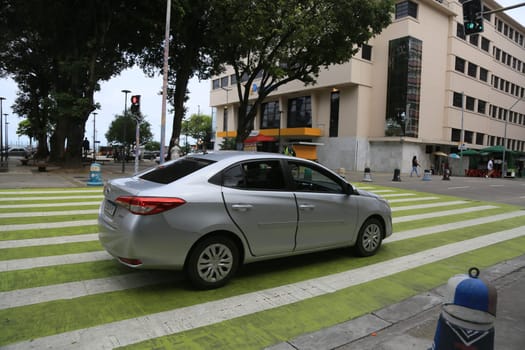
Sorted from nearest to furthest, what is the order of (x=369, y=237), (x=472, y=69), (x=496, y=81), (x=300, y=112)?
(x=369, y=237)
(x=472, y=69)
(x=300, y=112)
(x=496, y=81)

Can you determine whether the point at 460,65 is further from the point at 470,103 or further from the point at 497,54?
the point at 497,54

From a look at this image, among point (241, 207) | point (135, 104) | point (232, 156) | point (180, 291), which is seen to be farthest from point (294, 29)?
point (180, 291)

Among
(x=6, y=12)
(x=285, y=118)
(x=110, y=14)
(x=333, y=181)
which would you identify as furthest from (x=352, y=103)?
(x=333, y=181)

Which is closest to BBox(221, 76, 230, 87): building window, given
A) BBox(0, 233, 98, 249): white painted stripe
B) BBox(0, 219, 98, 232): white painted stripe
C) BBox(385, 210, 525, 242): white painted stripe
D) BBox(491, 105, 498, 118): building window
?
BBox(491, 105, 498, 118): building window

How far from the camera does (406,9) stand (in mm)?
37500

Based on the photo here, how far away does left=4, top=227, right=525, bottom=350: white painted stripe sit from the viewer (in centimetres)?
310

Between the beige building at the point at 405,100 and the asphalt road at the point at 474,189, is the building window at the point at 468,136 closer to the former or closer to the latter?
the beige building at the point at 405,100

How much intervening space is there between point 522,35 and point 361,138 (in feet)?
128

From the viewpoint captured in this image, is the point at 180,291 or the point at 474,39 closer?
the point at 180,291

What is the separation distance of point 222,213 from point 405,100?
37.2 m

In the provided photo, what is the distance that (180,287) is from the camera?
4.33 meters

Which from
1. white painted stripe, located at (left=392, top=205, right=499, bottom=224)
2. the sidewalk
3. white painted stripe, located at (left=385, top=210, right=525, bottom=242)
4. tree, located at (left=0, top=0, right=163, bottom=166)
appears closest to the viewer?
the sidewalk

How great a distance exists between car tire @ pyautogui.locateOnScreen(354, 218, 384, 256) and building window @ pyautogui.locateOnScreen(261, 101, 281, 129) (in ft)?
141

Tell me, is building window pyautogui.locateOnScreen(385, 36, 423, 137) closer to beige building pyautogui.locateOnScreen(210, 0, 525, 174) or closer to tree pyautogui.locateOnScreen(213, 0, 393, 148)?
beige building pyautogui.locateOnScreen(210, 0, 525, 174)
